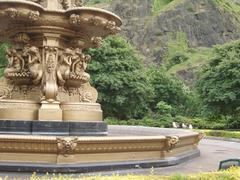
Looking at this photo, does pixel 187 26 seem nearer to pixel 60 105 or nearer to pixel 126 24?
pixel 126 24

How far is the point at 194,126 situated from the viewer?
155 ft

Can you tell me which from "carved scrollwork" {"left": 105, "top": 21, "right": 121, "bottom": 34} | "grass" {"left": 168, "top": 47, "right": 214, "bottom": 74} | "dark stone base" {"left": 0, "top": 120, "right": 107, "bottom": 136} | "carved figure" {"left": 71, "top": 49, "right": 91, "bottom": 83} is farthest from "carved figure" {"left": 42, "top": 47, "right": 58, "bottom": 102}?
"grass" {"left": 168, "top": 47, "right": 214, "bottom": 74}

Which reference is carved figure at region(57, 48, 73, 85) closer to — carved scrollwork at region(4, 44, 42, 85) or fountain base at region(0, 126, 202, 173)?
carved scrollwork at region(4, 44, 42, 85)

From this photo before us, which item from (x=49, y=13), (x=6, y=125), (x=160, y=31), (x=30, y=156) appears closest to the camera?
(x=30, y=156)

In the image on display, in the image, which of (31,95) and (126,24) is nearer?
(31,95)

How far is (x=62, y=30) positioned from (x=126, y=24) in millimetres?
102139

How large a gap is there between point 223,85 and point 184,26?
7162 cm

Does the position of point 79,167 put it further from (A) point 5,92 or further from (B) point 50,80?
(A) point 5,92

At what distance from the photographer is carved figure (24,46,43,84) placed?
11.3m

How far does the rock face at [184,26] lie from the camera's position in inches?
4274

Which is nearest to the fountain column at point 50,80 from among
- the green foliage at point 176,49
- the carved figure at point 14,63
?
the carved figure at point 14,63

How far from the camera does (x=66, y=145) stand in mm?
8305

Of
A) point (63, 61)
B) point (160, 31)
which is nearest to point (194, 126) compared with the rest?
point (63, 61)

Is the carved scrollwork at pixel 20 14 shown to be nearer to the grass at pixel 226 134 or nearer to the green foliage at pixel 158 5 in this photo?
the grass at pixel 226 134
